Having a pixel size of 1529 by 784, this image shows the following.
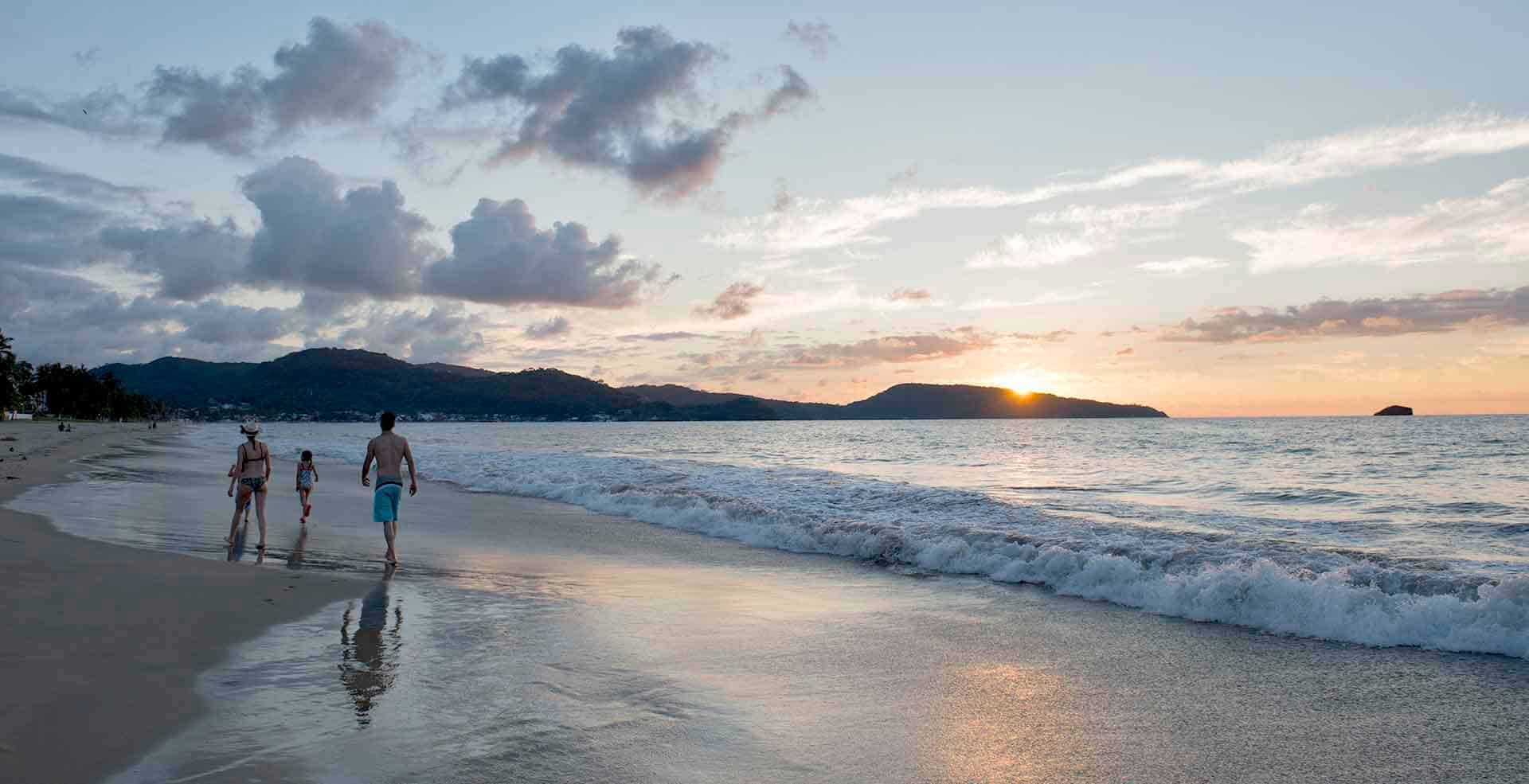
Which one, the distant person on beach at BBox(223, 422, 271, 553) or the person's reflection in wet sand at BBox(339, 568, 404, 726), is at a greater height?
the distant person on beach at BBox(223, 422, 271, 553)

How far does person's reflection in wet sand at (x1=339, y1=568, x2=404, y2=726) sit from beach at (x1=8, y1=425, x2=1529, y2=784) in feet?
0.12

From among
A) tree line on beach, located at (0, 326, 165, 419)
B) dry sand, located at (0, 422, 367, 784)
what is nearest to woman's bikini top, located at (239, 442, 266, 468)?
dry sand, located at (0, 422, 367, 784)

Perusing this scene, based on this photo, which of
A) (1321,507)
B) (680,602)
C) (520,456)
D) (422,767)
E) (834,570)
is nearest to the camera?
(422,767)

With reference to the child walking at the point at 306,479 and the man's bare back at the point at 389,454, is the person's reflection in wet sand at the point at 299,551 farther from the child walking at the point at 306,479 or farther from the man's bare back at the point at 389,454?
the man's bare back at the point at 389,454

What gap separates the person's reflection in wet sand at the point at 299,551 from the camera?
13242mm

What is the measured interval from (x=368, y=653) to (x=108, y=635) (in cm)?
227

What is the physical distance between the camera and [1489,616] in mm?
9094

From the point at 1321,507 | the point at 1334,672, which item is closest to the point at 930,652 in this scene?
the point at 1334,672

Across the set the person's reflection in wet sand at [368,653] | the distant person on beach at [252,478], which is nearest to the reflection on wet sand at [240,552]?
the distant person on beach at [252,478]

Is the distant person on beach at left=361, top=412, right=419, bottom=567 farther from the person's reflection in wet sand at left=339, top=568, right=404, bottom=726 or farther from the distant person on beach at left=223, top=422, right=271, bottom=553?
the person's reflection in wet sand at left=339, top=568, right=404, bottom=726

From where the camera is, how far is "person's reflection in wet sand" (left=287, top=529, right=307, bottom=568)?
43.4 feet

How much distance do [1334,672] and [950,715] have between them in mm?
3909

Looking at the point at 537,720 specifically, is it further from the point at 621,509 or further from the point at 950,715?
the point at 621,509

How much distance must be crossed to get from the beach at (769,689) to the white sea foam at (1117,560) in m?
0.41
